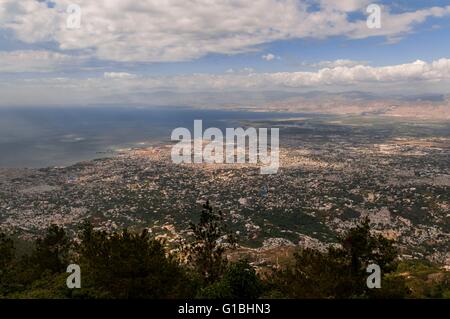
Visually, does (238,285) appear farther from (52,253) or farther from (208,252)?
(52,253)

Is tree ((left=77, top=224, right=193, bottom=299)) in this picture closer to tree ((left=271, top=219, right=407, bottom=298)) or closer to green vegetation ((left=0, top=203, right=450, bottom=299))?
green vegetation ((left=0, top=203, right=450, bottom=299))

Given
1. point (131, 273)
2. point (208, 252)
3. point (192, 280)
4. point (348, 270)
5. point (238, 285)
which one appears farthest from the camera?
point (208, 252)

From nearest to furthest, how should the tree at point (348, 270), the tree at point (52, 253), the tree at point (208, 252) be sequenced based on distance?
the tree at point (348, 270)
the tree at point (208, 252)
the tree at point (52, 253)

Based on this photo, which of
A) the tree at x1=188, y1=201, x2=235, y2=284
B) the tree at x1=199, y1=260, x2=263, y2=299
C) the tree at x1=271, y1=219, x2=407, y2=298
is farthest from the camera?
the tree at x1=188, y1=201, x2=235, y2=284

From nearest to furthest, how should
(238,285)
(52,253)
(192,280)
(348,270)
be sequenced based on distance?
1. (348,270)
2. (238,285)
3. (192,280)
4. (52,253)

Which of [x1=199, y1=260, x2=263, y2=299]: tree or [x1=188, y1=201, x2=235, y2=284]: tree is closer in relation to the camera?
[x1=199, y1=260, x2=263, y2=299]: tree

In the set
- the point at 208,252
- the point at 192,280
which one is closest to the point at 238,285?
the point at 192,280

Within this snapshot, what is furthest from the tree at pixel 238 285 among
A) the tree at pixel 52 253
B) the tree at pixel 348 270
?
the tree at pixel 52 253

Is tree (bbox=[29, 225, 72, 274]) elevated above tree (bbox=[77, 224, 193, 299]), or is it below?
below

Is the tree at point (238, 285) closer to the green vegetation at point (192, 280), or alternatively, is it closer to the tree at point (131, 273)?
the green vegetation at point (192, 280)

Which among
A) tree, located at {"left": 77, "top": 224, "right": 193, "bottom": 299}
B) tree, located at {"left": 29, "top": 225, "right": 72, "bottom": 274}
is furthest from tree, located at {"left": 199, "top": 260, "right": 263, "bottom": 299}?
tree, located at {"left": 29, "top": 225, "right": 72, "bottom": 274}
